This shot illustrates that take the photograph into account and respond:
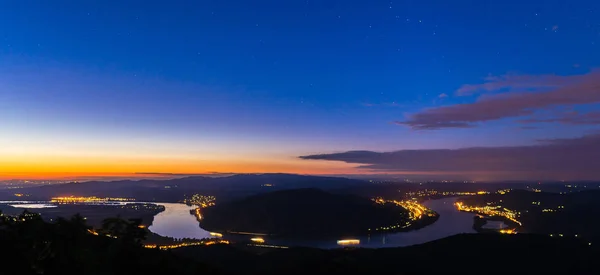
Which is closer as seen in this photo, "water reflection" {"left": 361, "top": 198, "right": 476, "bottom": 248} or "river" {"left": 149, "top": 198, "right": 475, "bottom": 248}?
"water reflection" {"left": 361, "top": 198, "right": 476, "bottom": 248}

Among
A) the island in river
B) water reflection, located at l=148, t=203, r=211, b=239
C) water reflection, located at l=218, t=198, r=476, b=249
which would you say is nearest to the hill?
water reflection, located at l=218, t=198, r=476, b=249

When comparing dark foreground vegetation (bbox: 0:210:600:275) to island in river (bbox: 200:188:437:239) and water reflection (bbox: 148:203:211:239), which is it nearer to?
water reflection (bbox: 148:203:211:239)

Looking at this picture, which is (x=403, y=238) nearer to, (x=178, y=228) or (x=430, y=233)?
(x=430, y=233)

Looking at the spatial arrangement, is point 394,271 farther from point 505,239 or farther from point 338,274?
point 505,239

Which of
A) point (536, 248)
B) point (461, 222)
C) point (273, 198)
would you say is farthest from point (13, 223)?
point (273, 198)

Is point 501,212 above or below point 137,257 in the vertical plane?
below

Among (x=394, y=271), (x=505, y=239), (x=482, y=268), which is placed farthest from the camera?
(x=505, y=239)
